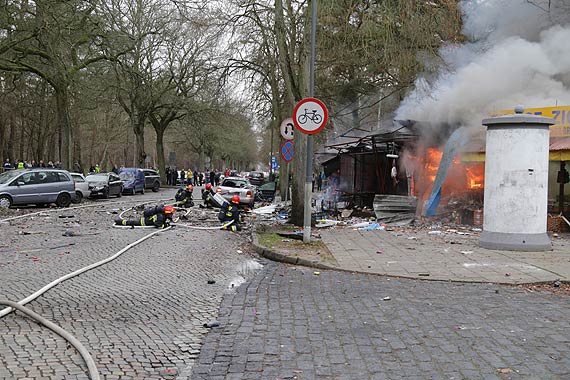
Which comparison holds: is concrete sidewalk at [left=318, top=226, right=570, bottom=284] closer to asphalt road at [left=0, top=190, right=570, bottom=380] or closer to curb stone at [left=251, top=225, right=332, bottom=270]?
curb stone at [left=251, top=225, right=332, bottom=270]

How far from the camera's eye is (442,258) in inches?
421

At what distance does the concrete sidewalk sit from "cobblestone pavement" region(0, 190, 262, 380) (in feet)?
7.01

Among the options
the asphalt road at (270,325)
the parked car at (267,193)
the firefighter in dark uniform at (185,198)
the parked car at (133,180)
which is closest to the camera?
the asphalt road at (270,325)

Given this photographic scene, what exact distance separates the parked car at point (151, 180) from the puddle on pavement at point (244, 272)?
100 ft

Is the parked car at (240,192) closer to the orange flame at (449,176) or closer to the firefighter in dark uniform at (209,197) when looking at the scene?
the firefighter in dark uniform at (209,197)

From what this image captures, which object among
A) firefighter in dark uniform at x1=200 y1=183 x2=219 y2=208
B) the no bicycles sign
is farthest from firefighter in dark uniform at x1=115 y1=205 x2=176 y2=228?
firefighter in dark uniform at x1=200 y1=183 x2=219 y2=208

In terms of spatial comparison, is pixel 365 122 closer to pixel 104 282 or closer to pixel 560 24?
pixel 560 24

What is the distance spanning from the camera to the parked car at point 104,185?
94.3 feet

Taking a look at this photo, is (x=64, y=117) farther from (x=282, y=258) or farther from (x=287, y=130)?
(x=282, y=258)

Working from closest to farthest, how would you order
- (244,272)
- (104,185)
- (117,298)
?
(117,298) < (244,272) < (104,185)

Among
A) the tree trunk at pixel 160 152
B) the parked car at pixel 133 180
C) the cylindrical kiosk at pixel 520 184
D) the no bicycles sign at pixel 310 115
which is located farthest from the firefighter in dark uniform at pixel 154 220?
the tree trunk at pixel 160 152

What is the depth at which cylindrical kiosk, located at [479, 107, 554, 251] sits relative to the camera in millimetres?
11625

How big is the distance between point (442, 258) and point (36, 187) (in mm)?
16520

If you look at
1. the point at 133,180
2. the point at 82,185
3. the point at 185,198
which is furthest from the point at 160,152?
the point at 185,198
